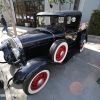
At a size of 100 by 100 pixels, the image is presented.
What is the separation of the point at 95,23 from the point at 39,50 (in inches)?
184

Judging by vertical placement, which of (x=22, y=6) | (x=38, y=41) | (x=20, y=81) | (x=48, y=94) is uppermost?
(x=22, y=6)

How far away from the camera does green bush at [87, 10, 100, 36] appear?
16.4 feet

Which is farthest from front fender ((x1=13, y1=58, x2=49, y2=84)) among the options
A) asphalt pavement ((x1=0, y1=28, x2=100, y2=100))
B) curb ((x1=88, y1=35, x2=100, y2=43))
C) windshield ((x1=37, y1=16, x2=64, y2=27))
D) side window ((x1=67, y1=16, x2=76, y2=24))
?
curb ((x1=88, y1=35, x2=100, y2=43))

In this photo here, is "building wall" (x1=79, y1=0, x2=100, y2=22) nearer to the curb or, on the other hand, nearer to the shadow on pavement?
the curb

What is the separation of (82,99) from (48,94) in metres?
0.83

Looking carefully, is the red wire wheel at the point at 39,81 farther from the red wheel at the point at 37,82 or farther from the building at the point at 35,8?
the building at the point at 35,8

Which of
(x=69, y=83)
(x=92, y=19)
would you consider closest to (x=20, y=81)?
(x=69, y=83)

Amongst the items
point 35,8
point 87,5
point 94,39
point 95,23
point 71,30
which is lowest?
point 94,39

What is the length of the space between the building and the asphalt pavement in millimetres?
5601

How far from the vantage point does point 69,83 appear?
229 cm

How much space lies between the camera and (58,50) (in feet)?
7.64

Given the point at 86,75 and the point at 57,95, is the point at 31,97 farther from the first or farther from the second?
the point at 86,75

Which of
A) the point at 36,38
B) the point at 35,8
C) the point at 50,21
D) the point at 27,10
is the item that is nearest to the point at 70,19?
the point at 50,21

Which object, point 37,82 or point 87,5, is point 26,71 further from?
point 87,5
